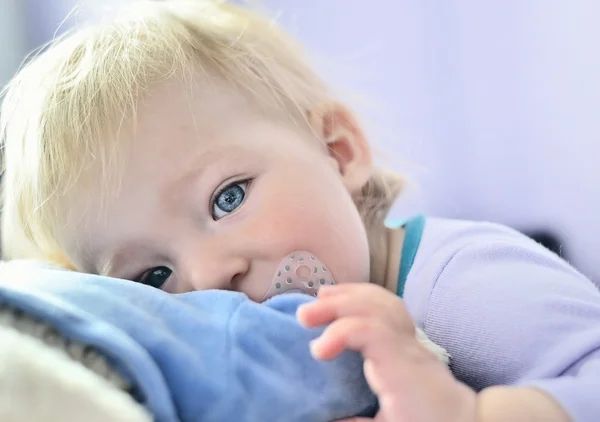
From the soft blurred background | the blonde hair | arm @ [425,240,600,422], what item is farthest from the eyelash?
the soft blurred background

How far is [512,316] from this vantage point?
566 mm

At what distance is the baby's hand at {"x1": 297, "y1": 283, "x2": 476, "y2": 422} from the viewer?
0.40 metres

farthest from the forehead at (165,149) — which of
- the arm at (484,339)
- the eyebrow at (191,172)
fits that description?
the arm at (484,339)

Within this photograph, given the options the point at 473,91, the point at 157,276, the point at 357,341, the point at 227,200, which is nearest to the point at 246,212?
the point at 227,200

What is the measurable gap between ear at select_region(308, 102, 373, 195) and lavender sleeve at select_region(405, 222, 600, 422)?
0.14 meters

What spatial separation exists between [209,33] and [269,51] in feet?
0.29

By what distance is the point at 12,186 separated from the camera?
2.53ft

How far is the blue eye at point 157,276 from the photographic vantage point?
668mm

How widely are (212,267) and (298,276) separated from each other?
0.25 feet

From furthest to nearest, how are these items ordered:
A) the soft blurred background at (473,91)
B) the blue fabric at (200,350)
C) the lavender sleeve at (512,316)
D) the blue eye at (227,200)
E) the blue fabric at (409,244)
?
the soft blurred background at (473,91), the blue fabric at (409,244), the blue eye at (227,200), the lavender sleeve at (512,316), the blue fabric at (200,350)

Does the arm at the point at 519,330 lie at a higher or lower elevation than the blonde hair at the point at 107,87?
lower

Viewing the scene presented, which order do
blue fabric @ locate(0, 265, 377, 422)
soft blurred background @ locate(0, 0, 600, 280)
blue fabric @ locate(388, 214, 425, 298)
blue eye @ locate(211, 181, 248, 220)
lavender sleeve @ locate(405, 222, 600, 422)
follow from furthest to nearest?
soft blurred background @ locate(0, 0, 600, 280)
blue fabric @ locate(388, 214, 425, 298)
blue eye @ locate(211, 181, 248, 220)
lavender sleeve @ locate(405, 222, 600, 422)
blue fabric @ locate(0, 265, 377, 422)

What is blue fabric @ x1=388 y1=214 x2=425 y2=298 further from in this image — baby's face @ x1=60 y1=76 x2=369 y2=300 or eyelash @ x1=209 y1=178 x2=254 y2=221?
eyelash @ x1=209 y1=178 x2=254 y2=221

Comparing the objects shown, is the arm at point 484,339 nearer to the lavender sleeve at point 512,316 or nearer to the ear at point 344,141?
the lavender sleeve at point 512,316
